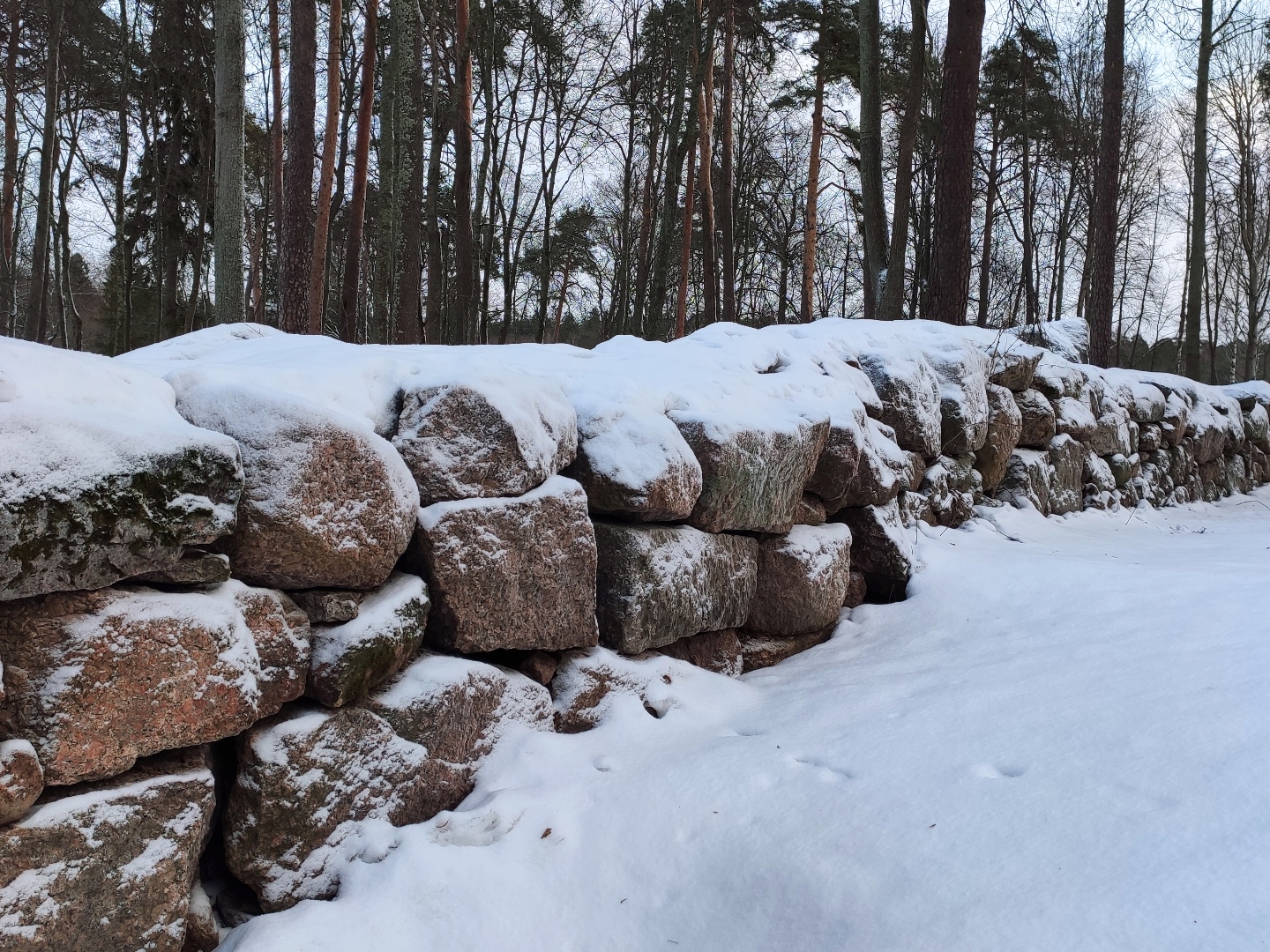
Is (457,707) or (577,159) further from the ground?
(577,159)

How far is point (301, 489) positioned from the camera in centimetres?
183

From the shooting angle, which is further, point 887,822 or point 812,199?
point 812,199

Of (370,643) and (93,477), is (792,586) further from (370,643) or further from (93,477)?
(93,477)

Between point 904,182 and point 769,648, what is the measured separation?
657 cm

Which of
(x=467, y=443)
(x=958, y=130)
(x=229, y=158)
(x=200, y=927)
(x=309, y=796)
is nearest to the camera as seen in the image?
(x=200, y=927)

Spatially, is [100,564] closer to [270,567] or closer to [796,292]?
[270,567]

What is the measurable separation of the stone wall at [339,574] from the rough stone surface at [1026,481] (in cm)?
165

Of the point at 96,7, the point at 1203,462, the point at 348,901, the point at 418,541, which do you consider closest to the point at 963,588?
the point at 418,541

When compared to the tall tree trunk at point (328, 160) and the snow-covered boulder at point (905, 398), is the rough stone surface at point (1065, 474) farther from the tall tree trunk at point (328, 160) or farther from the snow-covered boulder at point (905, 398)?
the tall tree trunk at point (328, 160)

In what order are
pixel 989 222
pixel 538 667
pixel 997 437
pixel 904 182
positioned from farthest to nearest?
pixel 989 222 < pixel 904 182 < pixel 997 437 < pixel 538 667

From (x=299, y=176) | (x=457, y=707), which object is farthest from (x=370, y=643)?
(x=299, y=176)

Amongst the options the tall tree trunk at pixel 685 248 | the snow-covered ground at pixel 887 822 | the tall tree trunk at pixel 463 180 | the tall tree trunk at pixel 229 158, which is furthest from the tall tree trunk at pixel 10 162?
the snow-covered ground at pixel 887 822

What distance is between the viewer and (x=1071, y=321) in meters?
7.73

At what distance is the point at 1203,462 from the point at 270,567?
8.91 m
